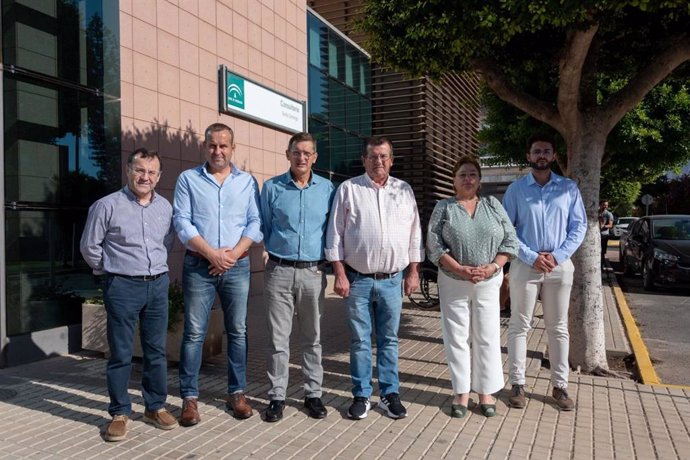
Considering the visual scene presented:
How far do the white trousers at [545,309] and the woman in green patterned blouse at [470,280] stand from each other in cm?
27

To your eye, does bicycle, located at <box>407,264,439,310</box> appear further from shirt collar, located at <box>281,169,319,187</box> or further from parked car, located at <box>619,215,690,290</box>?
parked car, located at <box>619,215,690,290</box>

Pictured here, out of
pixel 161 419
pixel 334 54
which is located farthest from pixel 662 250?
pixel 161 419

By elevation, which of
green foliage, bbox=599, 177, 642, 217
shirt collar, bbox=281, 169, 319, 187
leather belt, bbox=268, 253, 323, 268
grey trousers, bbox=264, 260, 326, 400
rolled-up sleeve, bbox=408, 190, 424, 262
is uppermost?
green foliage, bbox=599, 177, 642, 217

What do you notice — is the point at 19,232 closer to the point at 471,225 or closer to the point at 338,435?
the point at 338,435

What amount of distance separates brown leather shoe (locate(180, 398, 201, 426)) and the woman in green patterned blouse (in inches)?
73.2

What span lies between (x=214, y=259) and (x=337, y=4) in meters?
13.2

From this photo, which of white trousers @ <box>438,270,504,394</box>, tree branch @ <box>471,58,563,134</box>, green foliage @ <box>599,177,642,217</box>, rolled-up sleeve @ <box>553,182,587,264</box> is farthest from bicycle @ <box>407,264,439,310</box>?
green foliage @ <box>599,177,642,217</box>

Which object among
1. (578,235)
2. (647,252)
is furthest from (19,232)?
(647,252)

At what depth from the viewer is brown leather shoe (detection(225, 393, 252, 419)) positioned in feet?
12.7

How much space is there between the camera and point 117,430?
350cm

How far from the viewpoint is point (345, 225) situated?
13.1 ft

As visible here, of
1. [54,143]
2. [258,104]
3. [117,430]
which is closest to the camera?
[117,430]

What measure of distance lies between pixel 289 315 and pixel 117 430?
136cm

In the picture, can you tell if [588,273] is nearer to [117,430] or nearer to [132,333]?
[132,333]
